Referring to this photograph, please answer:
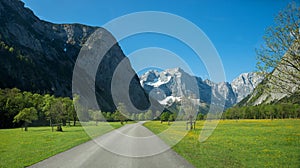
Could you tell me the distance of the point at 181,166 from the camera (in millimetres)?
12812

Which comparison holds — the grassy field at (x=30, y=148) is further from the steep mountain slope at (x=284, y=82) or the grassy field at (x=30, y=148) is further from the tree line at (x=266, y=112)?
the tree line at (x=266, y=112)

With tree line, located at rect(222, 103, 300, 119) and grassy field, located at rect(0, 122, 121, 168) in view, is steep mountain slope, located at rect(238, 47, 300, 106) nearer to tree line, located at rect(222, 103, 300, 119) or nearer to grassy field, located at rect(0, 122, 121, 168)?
grassy field, located at rect(0, 122, 121, 168)

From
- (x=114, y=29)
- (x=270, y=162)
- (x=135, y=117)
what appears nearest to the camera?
(x=270, y=162)

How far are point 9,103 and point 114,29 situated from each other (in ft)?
240

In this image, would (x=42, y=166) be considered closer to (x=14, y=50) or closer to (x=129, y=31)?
(x=129, y=31)

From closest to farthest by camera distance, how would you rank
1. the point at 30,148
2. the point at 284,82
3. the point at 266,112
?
the point at 284,82 < the point at 30,148 < the point at 266,112

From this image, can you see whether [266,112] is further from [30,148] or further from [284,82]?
[30,148]

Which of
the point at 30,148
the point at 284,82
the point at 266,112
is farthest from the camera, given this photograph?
the point at 266,112

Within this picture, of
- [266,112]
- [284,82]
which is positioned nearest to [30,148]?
[284,82]

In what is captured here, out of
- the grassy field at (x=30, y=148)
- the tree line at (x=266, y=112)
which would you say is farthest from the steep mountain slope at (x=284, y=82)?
the tree line at (x=266, y=112)

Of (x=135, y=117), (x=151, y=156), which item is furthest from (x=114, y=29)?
(x=135, y=117)

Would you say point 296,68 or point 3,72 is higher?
point 3,72

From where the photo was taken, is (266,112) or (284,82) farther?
(266,112)

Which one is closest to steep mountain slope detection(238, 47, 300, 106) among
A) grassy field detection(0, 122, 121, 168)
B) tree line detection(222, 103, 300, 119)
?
grassy field detection(0, 122, 121, 168)
